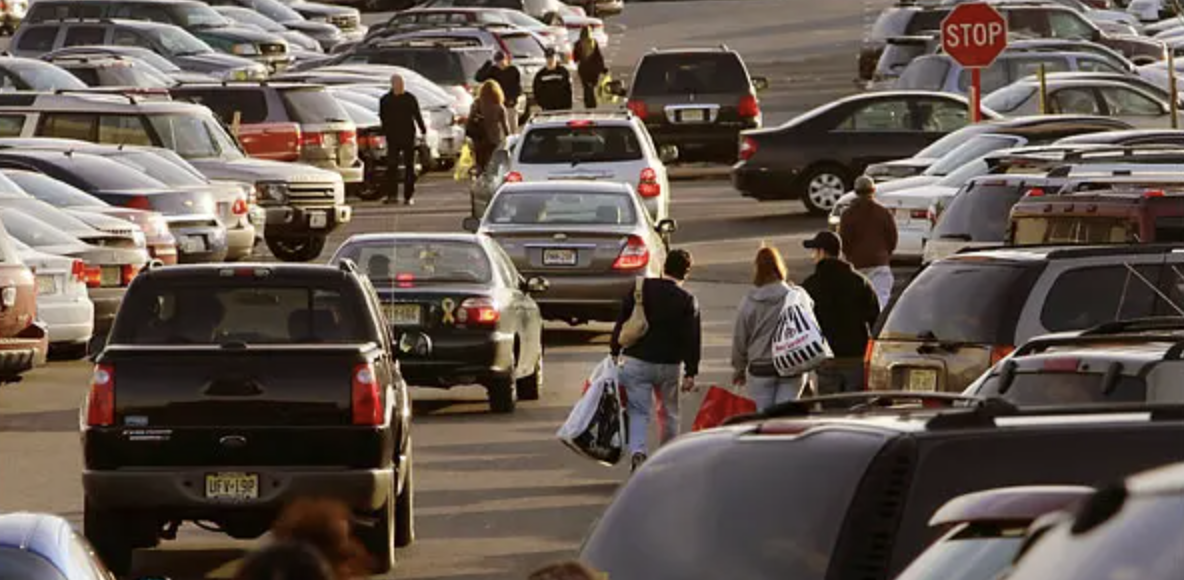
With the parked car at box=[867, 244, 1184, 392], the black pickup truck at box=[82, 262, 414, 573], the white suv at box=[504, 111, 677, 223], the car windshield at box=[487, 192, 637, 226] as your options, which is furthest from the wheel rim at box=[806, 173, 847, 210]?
the black pickup truck at box=[82, 262, 414, 573]

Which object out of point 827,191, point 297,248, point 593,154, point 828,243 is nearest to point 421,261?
point 828,243

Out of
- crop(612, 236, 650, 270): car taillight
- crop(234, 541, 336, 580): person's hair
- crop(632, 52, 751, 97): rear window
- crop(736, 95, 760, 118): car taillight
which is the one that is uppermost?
crop(234, 541, 336, 580): person's hair

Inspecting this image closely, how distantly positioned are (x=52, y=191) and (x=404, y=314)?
8277 mm

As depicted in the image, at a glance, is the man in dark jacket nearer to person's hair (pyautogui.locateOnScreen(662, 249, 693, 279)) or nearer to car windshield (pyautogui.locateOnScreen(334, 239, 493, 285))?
car windshield (pyautogui.locateOnScreen(334, 239, 493, 285))

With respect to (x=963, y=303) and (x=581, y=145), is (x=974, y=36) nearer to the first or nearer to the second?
(x=581, y=145)

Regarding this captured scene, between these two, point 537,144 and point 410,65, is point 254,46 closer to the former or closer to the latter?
point 410,65

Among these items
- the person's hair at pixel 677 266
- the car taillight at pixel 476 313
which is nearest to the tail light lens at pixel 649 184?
the car taillight at pixel 476 313

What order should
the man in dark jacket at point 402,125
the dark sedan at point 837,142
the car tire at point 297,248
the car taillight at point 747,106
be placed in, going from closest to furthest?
1. the car tire at point 297,248
2. the dark sedan at point 837,142
3. the man in dark jacket at point 402,125
4. the car taillight at point 747,106

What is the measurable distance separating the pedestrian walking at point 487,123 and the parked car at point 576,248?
14755 mm

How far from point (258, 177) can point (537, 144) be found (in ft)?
9.47

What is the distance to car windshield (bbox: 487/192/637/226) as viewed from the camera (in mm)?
29094

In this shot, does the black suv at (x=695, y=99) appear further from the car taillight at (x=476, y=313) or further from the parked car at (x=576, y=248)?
the car taillight at (x=476, y=313)

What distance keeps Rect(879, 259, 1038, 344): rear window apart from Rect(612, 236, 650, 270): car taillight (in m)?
10.7

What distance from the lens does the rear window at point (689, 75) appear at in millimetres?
45969
